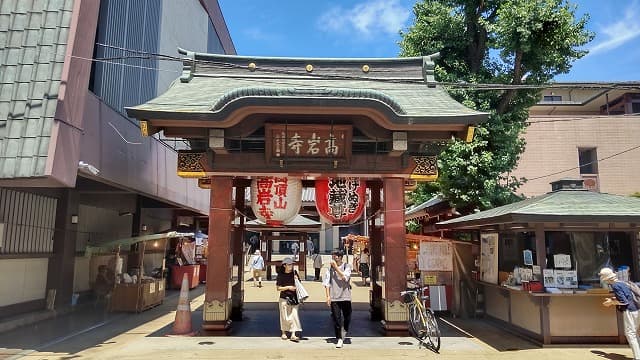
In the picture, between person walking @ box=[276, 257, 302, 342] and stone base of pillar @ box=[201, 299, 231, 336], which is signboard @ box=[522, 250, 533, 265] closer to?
person walking @ box=[276, 257, 302, 342]

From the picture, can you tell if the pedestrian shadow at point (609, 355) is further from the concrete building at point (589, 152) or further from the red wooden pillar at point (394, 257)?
the concrete building at point (589, 152)

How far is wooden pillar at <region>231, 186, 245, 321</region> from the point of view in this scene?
40.4ft

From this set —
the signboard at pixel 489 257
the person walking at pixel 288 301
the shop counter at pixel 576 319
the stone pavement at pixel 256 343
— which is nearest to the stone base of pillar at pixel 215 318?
the stone pavement at pixel 256 343

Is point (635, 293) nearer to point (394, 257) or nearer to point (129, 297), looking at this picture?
point (394, 257)

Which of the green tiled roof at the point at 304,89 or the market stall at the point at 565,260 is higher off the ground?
the green tiled roof at the point at 304,89

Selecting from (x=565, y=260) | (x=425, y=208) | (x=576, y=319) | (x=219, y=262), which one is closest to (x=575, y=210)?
(x=565, y=260)

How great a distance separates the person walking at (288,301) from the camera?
32.2 ft

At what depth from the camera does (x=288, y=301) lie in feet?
32.3

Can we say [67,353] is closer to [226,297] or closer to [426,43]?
[226,297]

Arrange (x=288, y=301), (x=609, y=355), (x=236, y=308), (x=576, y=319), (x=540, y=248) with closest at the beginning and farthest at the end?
(x=609, y=355)
(x=576, y=319)
(x=540, y=248)
(x=288, y=301)
(x=236, y=308)

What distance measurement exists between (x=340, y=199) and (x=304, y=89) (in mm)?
3027

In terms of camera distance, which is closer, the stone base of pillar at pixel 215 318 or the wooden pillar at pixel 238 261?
the stone base of pillar at pixel 215 318

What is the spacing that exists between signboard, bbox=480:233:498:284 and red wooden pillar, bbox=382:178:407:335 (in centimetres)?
304

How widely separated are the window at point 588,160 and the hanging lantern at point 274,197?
26699 millimetres
